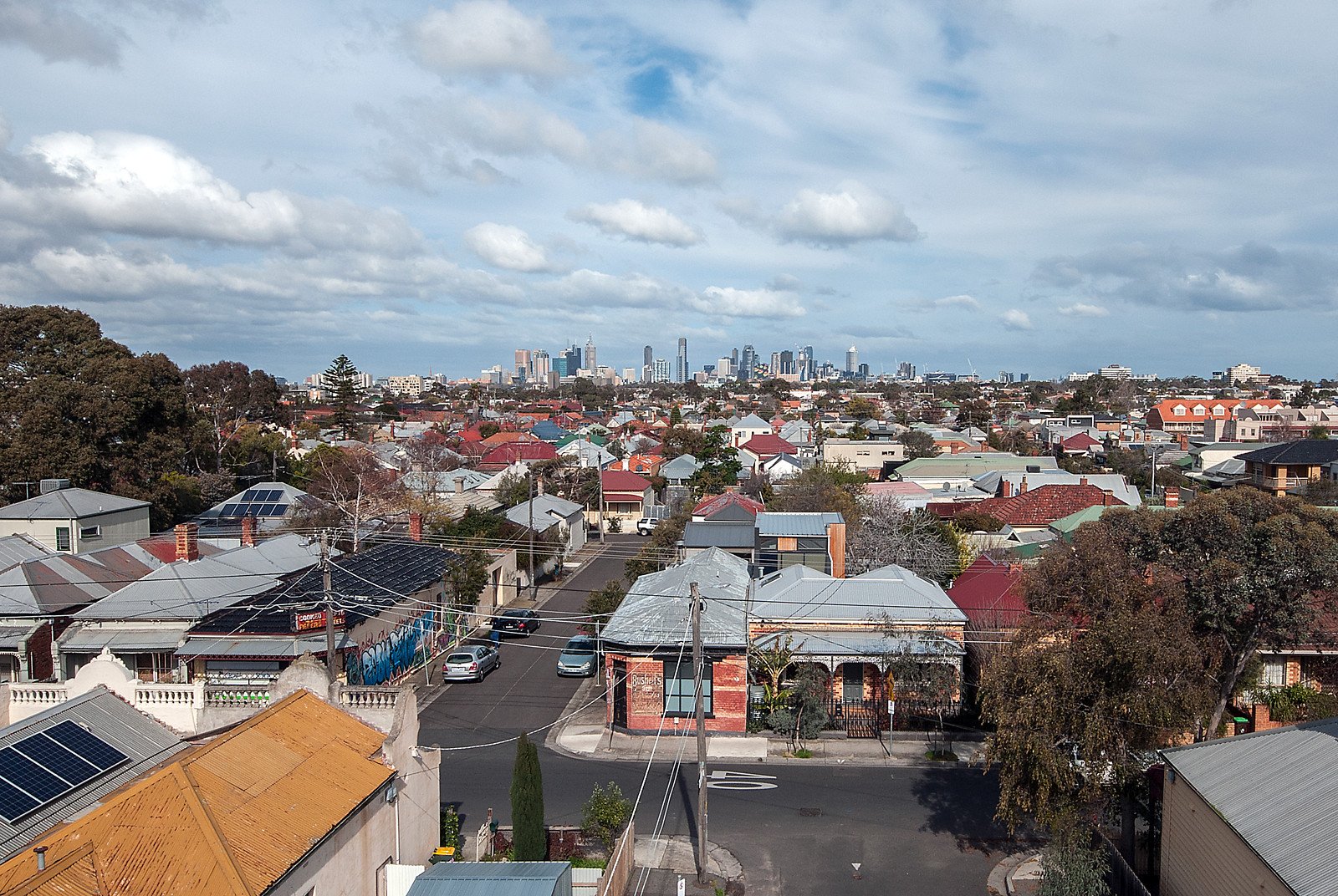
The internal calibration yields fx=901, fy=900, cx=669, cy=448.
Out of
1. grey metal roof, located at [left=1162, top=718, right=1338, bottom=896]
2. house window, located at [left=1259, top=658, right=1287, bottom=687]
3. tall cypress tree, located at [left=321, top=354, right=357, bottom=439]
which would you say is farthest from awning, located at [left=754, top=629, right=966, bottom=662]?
tall cypress tree, located at [left=321, top=354, right=357, bottom=439]

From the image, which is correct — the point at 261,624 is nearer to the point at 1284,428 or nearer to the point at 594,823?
the point at 594,823

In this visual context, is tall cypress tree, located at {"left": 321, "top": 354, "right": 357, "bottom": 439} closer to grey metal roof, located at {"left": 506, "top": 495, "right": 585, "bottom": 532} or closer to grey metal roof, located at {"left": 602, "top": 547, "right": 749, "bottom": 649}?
grey metal roof, located at {"left": 506, "top": 495, "right": 585, "bottom": 532}

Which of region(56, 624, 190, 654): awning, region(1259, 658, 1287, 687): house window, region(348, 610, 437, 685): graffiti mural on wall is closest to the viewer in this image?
region(1259, 658, 1287, 687): house window

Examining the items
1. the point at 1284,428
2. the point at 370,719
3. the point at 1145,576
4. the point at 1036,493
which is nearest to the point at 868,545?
the point at 1036,493

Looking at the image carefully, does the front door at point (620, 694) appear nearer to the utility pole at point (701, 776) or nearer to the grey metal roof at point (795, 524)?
the utility pole at point (701, 776)

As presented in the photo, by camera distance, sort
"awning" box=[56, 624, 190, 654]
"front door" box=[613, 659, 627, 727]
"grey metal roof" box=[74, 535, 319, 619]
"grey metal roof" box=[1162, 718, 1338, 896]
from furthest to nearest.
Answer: "grey metal roof" box=[74, 535, 319, 619] → "awning" box=[56, 624, 190, 654] → "front door" box=[613, 659, 627, 727] → "grey metal roof" box=[1162, 718, 1338, 896]

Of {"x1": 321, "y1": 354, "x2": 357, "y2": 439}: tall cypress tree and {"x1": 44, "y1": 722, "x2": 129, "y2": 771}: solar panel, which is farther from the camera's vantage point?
{"x1": 321, "y1": 354, "x2": 357, "y2": 439}: tall cypress tree
